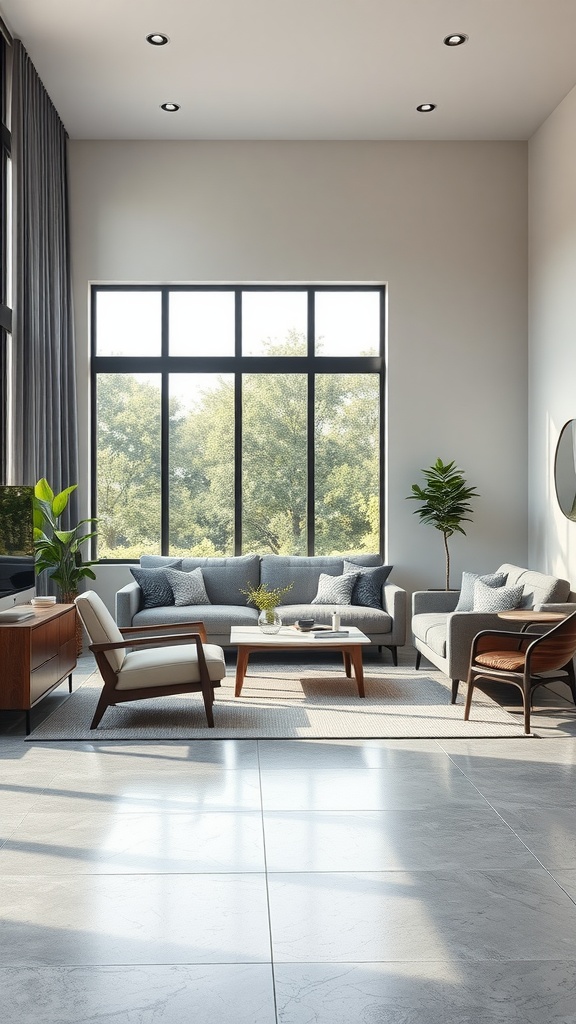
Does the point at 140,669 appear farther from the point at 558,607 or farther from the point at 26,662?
the point at 558,607

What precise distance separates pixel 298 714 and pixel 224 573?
266 centimetres

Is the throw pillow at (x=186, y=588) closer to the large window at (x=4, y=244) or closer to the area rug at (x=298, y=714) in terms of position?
the area rug at (x=298, y=714)

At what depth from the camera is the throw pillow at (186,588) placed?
25.4 feet

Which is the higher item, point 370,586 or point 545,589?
point 545,589

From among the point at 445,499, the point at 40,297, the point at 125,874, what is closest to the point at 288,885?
the point at 125,874

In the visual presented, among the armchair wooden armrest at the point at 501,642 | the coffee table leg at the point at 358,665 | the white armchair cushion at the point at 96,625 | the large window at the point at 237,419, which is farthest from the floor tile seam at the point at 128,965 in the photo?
the large window at the point at 237,419

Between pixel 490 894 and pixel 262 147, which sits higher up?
pixel 262 147

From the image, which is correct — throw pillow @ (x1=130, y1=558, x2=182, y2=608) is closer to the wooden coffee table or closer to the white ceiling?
the wooden coffee table

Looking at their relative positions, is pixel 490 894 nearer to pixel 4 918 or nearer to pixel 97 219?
pixel 4 918

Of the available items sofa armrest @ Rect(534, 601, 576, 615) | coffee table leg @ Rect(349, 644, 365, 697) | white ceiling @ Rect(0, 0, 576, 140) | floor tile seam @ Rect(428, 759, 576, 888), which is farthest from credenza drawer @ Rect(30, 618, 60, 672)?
white ceiling @ Rect(0, 0, 576, 140)

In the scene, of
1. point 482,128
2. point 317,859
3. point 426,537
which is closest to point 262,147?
point 482,128

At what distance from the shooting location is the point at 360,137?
8398mm

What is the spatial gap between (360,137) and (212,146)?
144 centimetres

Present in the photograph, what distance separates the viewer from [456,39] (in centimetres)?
652
